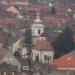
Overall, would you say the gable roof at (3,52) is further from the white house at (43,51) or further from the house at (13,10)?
the house at (13,10)

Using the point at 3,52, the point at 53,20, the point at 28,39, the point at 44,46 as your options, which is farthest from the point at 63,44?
the point at 53,20

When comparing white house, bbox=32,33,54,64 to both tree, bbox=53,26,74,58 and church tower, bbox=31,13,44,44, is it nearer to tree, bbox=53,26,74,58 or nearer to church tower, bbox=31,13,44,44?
tree, bbox=53,26,74,58

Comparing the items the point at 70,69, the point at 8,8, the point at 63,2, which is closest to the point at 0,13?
the point at 8,8

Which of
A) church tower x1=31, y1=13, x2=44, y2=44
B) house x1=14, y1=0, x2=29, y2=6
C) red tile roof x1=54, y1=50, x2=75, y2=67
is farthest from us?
house x1=14, y1=0, x2=29, y2=6

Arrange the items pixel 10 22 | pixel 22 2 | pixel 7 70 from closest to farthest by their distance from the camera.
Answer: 1. pixel 7 70
2. pixel 10 22
3. pixel 22 2

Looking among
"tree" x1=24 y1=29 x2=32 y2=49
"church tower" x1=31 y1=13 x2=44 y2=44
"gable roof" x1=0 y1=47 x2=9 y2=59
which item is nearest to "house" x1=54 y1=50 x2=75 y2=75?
"gable roof" x1=0 y1=47 x2=9 y2=59

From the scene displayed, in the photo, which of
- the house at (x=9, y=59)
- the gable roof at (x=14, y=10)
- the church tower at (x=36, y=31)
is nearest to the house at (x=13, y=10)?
the gable roof at (x=14, y=10)

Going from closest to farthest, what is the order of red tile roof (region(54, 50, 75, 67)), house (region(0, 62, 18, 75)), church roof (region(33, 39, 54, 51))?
red tile roof (region(54, 50, 75, 67)) < house (region(0, 62, 18, 75)) < church roof (region(33, 39, 54, 51))

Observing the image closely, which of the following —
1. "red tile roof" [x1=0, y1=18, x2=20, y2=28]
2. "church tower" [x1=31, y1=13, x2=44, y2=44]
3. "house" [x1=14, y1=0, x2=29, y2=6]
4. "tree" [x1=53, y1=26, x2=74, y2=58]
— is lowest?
"house" [x1=14, y1=0, x2=29, y2=6]

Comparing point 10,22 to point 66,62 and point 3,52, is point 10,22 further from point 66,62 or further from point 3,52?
point 66,62
